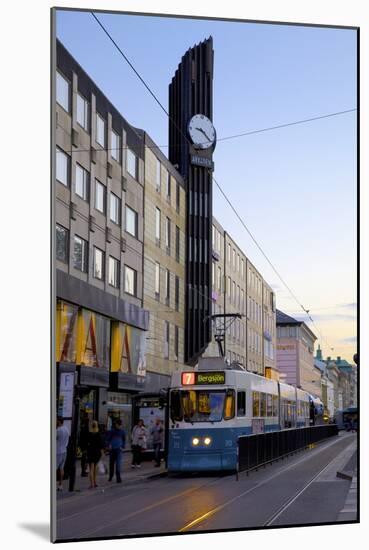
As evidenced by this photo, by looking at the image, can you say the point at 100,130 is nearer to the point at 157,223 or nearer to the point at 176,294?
the point at 157,223

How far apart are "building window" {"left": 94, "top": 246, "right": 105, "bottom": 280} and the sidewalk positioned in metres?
4.32

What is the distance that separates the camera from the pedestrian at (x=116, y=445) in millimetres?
27797

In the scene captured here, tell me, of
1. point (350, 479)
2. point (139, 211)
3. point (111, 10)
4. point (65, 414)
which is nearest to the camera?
point (111, 10)

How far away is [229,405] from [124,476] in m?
3.40

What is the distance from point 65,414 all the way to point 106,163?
15.5 ft

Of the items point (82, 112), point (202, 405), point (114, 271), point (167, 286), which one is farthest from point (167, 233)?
point (202, 405)

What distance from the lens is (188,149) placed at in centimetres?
2100

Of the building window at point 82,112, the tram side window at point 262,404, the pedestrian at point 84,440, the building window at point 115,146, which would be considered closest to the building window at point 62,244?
the building window at point 82,112

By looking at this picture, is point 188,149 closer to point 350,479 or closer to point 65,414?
point 65,414

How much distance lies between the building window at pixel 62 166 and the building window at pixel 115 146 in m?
1.79

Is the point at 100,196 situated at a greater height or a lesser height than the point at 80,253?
greater

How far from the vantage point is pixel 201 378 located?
3089 cm

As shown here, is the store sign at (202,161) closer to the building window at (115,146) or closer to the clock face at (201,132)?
the clock face at (201,132)
